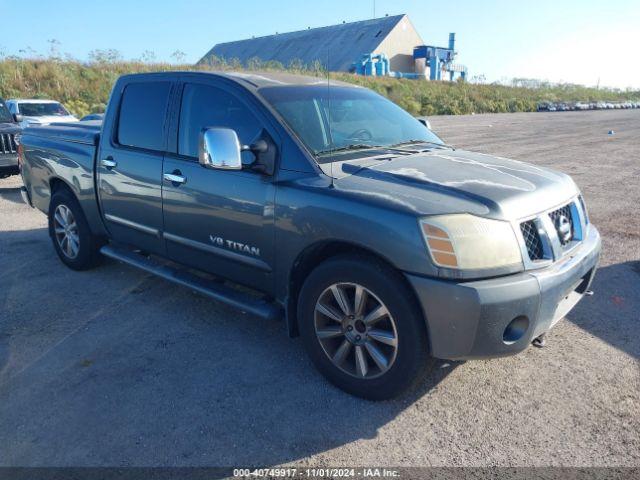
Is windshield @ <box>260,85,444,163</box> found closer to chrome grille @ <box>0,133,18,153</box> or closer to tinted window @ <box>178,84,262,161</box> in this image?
tinted window @ <box>178,84,262,161</box>

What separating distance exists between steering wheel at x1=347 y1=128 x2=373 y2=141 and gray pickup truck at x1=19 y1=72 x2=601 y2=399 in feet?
0.09

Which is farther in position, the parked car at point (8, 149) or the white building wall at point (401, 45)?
the white building wall at point (401, 45)

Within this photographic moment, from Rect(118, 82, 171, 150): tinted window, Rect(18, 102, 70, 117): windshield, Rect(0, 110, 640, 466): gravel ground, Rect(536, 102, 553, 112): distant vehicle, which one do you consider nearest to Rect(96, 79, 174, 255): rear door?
Rect(118, 82, 171, 150): tinted window

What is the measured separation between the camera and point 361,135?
3691 millimetres

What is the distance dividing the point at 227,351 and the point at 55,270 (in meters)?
2.75

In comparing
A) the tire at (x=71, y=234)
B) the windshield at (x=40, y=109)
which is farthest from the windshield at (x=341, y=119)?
the windshield at (x=40, y=109)

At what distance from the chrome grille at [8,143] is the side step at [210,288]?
285 inches

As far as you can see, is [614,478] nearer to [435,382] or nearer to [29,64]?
[435,382]

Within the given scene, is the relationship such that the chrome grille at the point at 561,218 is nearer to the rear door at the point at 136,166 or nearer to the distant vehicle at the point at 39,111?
the rear door at the point at 136,166

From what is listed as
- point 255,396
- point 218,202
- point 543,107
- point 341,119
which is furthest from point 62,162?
point 543,107

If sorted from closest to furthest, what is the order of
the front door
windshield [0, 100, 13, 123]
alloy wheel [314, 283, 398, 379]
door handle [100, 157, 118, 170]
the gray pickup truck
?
the gray pickup truck, alloy wheel [314, 283, 398, 379], the front door, door handle [100, 157, 118, 170], windshield [0, 100, 13, 123]

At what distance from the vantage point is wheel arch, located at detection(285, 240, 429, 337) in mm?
2696

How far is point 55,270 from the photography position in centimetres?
520

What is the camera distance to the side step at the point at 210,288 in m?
3.31
